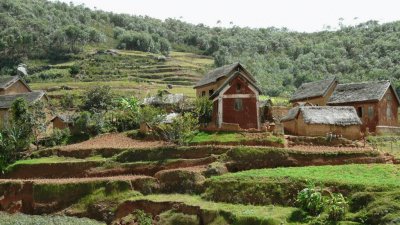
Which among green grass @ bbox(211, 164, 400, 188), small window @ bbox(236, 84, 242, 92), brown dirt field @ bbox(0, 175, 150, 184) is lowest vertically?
brown dirt field @ bbox(0, 175, 150, 184)

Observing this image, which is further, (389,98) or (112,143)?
(389,98)

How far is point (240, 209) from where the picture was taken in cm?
3055

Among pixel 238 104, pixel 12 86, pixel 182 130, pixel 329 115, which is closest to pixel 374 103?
pixel 329 115

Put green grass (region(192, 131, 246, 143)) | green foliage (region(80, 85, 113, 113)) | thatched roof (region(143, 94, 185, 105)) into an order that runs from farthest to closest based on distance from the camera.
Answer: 1. green foliage (region(80, 85, 113, 113))
2. thatched roof (region(143, 94, 185, 105))
3. green grass (region(192, 131, 246, 143))

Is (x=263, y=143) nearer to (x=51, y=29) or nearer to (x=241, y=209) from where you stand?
(x=241, y=209)

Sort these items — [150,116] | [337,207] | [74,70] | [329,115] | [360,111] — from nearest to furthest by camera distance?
1. [337,207]
2. [329,115]
3. [150,116]
4. [360,111]
5. [74,70]

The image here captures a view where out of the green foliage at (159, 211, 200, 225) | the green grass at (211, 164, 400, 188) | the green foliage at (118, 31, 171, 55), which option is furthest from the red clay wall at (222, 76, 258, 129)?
the green foliage at (118, 31, 171, 55)

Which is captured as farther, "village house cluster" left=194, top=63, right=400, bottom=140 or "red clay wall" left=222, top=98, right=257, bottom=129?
"red clay wall" left=222, top=98, right=257, bottom=129

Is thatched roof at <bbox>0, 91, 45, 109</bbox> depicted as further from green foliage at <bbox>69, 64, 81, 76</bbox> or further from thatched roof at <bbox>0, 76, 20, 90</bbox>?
green foliage at <bbox>69, 64, 81, 76</bbox>

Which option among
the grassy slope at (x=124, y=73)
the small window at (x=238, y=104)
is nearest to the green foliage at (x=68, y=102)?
the grassy slope at (x=124, y=73)

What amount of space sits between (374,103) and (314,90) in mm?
8303

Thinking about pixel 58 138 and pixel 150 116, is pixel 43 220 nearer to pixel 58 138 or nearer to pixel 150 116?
pixel 58 138

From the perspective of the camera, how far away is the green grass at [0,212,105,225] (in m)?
33.2

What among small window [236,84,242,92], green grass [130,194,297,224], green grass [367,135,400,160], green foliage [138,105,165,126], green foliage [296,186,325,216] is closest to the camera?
green foliage [296,186,325,216]
